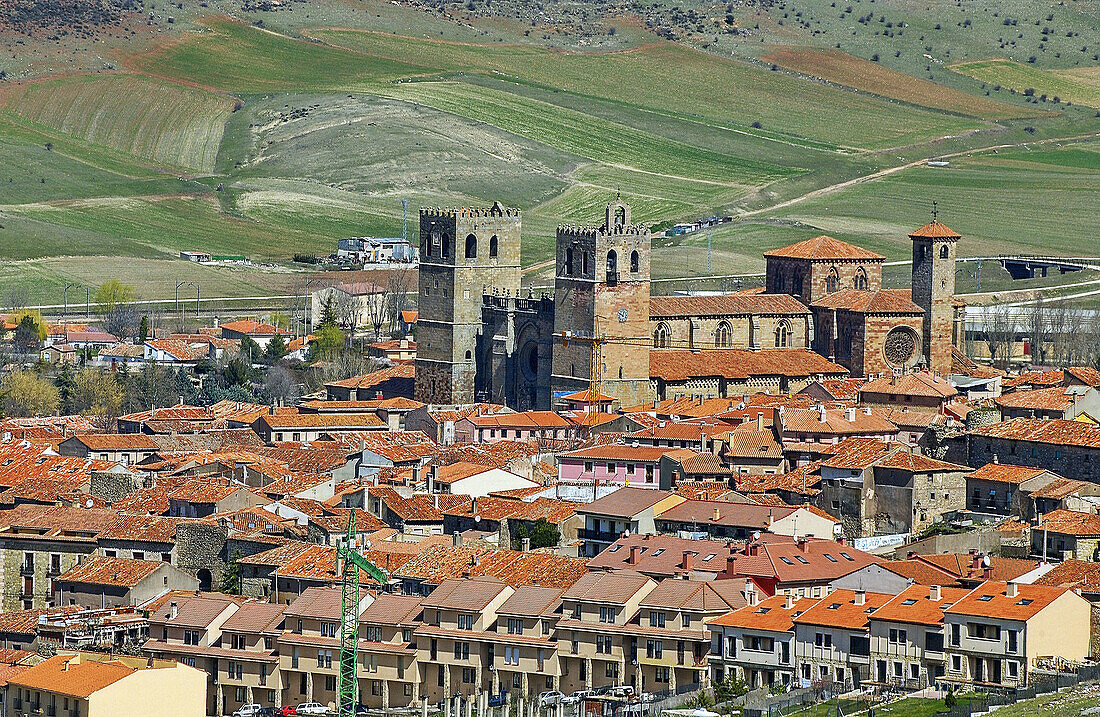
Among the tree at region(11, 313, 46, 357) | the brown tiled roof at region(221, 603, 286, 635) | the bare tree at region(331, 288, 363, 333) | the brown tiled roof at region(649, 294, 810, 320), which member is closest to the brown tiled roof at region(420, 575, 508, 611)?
the brown tiled roof at region(221, 603, 286, 635)

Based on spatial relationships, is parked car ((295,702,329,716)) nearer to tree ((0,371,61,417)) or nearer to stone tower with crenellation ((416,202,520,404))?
stone tower with crenellation ((416,202,520,404))

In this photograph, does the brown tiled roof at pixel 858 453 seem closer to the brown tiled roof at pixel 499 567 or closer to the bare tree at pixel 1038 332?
the brown tiled roof at pixel 499 567

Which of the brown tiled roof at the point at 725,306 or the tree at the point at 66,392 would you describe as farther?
the tree at the point at 66,392

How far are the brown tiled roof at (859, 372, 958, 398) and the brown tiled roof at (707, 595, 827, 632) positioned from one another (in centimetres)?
4241

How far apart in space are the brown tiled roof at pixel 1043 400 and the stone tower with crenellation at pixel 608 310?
2207cm

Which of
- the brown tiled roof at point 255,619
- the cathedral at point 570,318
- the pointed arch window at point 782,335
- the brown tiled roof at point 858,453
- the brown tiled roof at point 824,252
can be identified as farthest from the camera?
the brown tiled roof at point 824,252

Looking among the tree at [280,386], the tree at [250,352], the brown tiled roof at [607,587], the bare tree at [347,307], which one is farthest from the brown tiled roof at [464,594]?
the bare tree at [347,307]

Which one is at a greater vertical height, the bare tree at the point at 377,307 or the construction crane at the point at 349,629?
the bare tree at the point at 377,307

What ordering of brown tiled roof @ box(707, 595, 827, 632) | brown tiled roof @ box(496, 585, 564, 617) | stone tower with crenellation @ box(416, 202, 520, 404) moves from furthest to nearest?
stone tower with crenellation @ box(416, 202, 520, 404) < brown tiled roof @ box(496, 585, 564, 617) < brown tiled roof @ box(707, 595, 827, 632)

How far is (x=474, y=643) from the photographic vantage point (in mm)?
65250

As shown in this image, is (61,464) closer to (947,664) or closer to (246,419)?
(246,419)

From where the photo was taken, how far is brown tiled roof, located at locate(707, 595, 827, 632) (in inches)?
2437

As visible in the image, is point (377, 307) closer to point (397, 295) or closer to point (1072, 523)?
point (397, 295)

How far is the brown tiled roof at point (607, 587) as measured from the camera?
64875 millimetres
